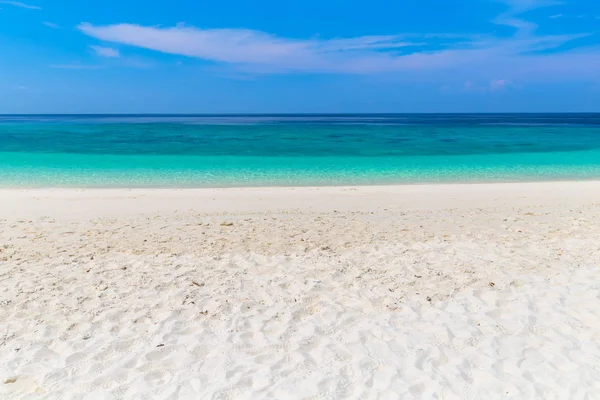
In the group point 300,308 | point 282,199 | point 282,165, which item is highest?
point 300,308

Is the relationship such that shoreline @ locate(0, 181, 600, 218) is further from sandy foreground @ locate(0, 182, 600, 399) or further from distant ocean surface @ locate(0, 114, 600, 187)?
distant ocean surface @ locate(0, 114, 600, 187)

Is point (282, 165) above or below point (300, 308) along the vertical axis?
below

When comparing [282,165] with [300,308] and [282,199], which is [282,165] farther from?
[300,308]

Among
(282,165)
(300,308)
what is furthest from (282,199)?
(282,165)

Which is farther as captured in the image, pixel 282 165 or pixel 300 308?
pixel 282 165

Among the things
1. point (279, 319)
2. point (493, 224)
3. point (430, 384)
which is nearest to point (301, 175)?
point (493, 224)

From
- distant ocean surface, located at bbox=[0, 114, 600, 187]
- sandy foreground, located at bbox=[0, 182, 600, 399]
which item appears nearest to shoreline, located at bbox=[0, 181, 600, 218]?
sandy foreground, located at bbox=[0, 182, 600, 399]

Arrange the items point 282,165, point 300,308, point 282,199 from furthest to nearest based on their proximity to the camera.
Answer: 1. point 282,165
2. point 282,199
3. point 300,308

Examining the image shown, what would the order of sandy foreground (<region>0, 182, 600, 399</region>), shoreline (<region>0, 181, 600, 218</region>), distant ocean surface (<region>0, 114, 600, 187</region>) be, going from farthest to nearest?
distant ocean surface (<region>0, 114, 600, 187</region>) < shoreline (<region>0, 181, 600, 218</region>) < sandy foreground (<region>0, 182, 600, 399</region>)

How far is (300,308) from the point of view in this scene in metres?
5.48

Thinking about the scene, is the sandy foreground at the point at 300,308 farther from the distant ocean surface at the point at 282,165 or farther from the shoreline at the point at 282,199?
the distant ocean surface at the point at 282,165

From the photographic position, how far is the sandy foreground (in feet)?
13.2

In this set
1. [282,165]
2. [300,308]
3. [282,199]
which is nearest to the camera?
[300,308]

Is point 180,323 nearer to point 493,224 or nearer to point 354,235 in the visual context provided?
point 354,235
